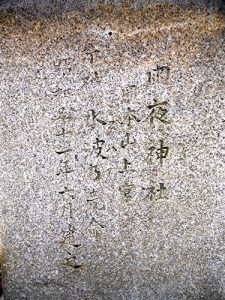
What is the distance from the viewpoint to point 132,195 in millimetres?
2168

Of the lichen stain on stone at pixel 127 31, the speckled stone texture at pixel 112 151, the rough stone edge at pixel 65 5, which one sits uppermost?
the rough stone edge at pixel 65 5

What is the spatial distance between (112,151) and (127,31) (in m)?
0.55

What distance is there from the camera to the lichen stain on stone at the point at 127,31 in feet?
6.14

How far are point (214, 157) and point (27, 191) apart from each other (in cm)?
92

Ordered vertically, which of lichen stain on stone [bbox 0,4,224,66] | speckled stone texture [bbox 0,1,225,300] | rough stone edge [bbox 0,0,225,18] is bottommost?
speckled stone texture [bbox 0,1,225,300]

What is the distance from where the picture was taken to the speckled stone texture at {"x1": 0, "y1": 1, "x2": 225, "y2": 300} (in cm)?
190

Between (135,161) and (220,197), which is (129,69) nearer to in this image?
(135,161)

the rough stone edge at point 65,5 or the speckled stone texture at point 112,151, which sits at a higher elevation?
the rough stone edge at point 65,5

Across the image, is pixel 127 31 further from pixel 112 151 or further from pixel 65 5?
pixel 112 151

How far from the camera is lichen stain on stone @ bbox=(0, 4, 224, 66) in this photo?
1870 millimetres

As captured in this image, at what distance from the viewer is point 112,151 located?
208cm

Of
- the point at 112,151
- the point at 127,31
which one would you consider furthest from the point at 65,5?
the point at 112,151

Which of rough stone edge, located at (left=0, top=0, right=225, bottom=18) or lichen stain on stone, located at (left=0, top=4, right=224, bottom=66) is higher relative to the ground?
rough stone edge, located at (left=0, top=0, right=225, bottom=18)

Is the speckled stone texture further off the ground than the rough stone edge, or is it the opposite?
the rough stone edge
